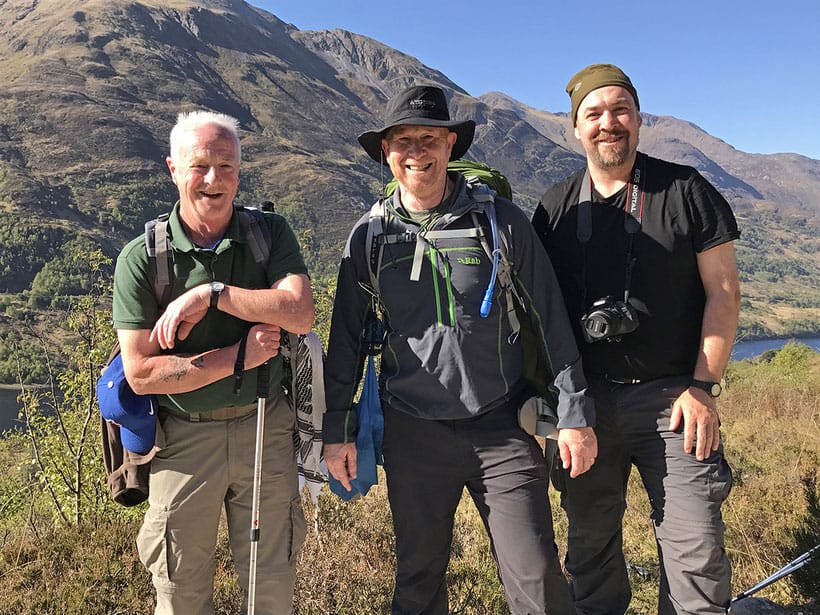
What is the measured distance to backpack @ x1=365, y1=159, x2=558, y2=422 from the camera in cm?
257

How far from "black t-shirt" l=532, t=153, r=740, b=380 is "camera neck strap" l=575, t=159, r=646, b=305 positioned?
0.01m

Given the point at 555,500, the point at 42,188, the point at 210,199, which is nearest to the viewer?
the point at 210,199

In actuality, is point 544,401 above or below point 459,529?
above

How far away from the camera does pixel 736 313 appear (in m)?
2.58

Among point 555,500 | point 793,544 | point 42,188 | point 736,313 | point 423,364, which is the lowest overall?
point 555,500

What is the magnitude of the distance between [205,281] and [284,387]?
0.65 m

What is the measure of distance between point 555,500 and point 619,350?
4.06 m

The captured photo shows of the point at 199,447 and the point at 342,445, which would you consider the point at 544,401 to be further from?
the point at 199,447

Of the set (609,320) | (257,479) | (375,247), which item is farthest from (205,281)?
(609,320)

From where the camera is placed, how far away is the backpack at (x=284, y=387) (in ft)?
8.13

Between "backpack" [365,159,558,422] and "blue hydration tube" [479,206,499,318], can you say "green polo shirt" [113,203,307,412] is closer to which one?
"backpack" [365,159,558,422]

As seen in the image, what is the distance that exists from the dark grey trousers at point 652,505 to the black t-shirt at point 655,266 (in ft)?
0.43

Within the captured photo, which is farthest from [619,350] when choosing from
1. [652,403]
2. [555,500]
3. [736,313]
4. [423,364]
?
[555,500]

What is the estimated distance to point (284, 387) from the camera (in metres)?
2.82
